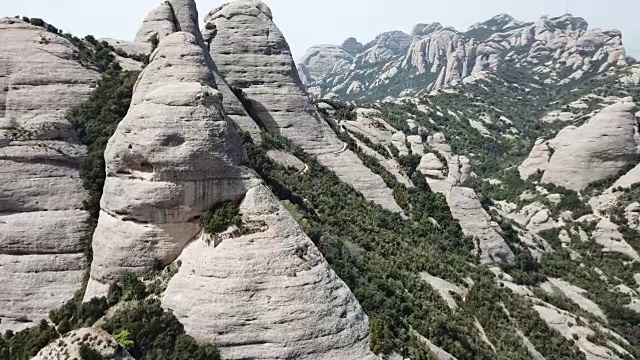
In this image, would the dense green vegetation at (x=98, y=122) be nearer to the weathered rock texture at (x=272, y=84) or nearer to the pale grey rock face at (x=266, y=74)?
the weathered rock texture at (x=272, y=84)

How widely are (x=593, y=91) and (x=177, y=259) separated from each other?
461ft

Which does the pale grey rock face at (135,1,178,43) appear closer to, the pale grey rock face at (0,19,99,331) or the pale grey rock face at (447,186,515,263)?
the pale grey rock face at (0,19,99,331)

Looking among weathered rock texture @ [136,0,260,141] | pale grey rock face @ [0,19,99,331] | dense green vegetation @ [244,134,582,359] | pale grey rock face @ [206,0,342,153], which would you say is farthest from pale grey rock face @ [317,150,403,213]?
pale grey rock face @ [0,19,99,331]

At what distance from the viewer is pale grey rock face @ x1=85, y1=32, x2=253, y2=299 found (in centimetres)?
2430

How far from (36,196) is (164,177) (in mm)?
11648

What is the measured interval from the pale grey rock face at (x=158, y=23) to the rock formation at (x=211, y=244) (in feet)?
83.3

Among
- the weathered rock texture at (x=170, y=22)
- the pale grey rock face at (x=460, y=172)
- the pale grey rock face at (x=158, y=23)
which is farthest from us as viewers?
the pale grey rock face at (x=460, y=172)

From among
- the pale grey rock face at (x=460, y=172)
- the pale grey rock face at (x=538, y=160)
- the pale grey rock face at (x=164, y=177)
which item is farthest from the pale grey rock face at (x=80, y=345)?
the pale grey rock face at (x=538, y=160)

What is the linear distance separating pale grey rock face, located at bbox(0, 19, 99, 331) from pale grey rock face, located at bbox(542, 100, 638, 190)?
226 feet

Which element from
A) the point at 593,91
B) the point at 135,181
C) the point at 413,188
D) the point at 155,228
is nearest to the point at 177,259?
the point at 155,228

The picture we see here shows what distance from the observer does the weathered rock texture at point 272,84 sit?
51.4 meters

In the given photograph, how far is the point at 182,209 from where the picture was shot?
24.8 metres

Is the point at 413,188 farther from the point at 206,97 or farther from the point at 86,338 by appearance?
the point at 86,338

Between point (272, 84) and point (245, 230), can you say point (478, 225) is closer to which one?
point (272, 84)
